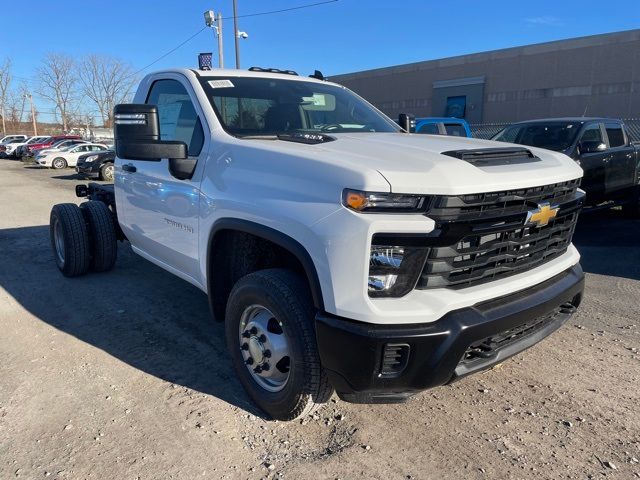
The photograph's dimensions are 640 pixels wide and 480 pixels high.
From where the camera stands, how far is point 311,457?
2.51 metres

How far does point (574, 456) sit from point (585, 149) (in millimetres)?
6124

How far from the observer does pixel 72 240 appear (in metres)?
5.17

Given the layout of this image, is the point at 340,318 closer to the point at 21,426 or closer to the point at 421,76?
the point at 21,426

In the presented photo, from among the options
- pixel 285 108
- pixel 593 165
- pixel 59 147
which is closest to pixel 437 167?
pixel 285 108

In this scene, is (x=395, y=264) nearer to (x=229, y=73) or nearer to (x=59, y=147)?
(x=229, y=73)

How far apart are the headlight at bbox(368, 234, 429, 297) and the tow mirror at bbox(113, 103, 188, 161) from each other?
157 centimetres

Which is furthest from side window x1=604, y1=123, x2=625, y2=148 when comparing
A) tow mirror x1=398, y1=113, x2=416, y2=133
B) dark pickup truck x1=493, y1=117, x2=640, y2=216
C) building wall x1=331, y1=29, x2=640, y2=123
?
building wall x1=331, y1=29, x2=640, y2=123

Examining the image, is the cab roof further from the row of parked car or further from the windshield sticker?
the row of parked car

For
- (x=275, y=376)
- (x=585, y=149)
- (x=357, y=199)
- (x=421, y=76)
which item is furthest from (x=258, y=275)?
(x=421, y=76)

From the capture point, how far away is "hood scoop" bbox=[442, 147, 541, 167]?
247 cm

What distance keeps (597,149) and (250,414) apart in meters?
6.79

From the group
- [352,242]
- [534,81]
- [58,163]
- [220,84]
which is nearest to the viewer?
[352,242]

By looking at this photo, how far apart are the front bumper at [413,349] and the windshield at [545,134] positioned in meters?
5.97

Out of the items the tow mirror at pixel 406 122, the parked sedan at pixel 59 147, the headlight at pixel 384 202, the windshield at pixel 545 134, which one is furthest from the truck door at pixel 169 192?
the parked sedan at pixel 59 147
